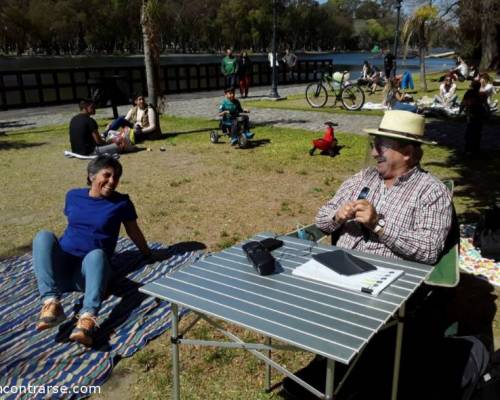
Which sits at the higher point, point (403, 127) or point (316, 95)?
point (403, 127)

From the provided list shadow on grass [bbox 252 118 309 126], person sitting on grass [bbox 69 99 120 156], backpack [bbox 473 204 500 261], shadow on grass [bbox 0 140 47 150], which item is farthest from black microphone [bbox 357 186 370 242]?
shadow on grass [bbox 252 118 309 126]

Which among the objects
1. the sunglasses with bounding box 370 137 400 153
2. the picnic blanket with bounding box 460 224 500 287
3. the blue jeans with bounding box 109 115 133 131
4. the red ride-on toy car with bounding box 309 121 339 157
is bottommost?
the picnic blanket with bounding box 460 224 500 287

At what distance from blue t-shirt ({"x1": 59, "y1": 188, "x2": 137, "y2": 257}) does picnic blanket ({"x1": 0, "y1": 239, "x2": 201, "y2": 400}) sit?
46cm

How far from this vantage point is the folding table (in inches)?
67.5

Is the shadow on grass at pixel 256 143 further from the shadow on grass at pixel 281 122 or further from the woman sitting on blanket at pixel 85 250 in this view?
the woman sitting on blanket at pixel 85 250

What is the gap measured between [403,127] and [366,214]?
608 mm

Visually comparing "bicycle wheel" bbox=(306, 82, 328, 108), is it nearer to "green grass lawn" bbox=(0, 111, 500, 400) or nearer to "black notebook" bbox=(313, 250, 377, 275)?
"green grass lawn" bbox=(0, 111, 500, 400)

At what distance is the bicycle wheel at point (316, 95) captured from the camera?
15.4 m

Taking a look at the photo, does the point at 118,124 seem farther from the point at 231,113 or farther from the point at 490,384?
the point at 490,384

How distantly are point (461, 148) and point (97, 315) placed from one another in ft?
25.7

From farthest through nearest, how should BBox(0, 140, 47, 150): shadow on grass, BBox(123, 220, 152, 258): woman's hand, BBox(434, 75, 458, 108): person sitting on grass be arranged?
BBox(434, 75, 458, 108): person sitting on grass
BBox(0, 140, 47, 150): shadow on grass
BBox(123, 220, 152, 258): woman's hand

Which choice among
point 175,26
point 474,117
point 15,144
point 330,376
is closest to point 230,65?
point 15,144

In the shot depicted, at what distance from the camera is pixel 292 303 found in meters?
1.94

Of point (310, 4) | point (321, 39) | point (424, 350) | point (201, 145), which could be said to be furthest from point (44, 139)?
point (321, 39)
